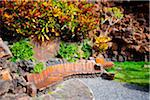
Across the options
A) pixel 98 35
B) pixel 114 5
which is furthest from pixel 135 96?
pixel 114 5

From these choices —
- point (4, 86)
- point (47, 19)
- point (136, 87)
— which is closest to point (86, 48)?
point (47, 19)

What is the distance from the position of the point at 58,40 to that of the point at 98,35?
7.97ft

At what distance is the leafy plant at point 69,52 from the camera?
960 centimetres

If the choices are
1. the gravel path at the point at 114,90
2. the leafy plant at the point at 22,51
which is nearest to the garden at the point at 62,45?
the leafy plant at the point at 22,51

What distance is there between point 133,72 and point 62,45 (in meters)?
2.73

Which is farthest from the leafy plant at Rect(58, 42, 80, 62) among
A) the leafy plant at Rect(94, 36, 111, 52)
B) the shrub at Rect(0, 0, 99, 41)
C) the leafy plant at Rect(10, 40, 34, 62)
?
the leafy plant at Rect(10, 40, 34, 62)

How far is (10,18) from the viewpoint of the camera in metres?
8.73

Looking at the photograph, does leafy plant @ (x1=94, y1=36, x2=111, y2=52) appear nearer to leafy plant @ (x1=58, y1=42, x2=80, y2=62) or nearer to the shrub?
the shrub

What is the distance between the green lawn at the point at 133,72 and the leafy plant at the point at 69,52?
1332mm

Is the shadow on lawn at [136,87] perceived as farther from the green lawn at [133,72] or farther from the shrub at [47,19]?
the shrub at [47,19]

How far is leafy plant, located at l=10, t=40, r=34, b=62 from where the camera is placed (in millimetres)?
→ 8367

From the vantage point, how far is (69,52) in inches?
384

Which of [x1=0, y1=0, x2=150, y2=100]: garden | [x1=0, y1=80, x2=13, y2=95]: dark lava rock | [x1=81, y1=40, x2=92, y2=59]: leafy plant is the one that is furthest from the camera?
[x1=81, y1=40, x2=92, y2=59]: leafy plant

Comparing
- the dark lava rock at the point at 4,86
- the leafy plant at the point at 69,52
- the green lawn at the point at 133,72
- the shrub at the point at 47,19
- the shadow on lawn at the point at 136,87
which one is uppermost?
the shrub at the point at 47,19
